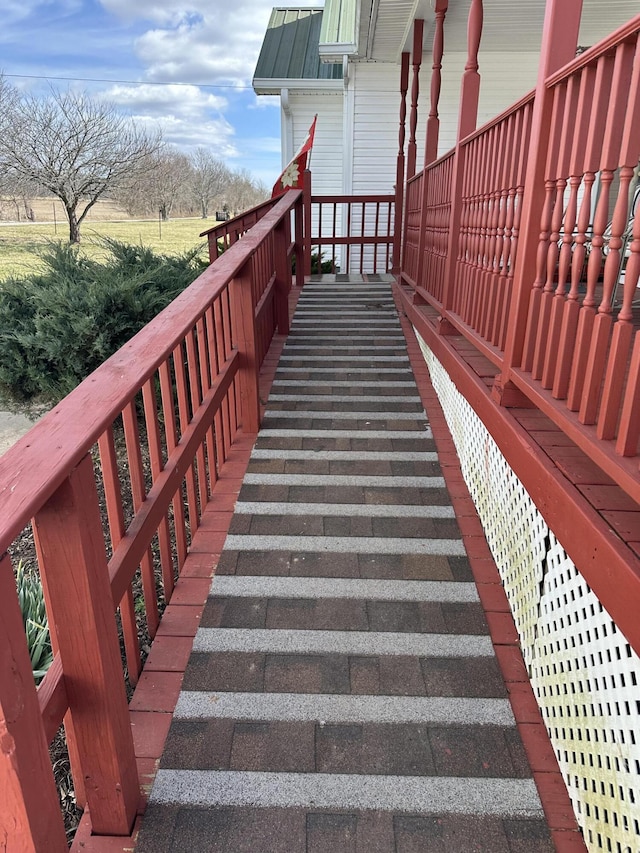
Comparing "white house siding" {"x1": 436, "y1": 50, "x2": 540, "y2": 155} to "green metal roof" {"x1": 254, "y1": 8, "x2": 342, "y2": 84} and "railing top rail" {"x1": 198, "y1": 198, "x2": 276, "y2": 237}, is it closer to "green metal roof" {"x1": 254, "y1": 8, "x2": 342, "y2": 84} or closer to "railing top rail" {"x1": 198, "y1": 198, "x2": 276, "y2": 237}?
"green metal roof" {"x1": 254, "y1": 8, "x2": 342, "y2": 84}

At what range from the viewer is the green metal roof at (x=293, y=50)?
957cm

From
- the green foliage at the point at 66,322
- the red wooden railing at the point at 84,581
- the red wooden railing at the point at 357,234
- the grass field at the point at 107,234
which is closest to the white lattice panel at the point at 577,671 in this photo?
the red wooden railing at the point at 84,581

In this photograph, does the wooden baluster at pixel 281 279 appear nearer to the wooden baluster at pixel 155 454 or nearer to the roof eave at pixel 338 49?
the wooden baluster at pixel 155 454

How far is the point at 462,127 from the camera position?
331 cm

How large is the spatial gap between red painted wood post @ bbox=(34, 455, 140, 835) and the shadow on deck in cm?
19

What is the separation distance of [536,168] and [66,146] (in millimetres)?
24905

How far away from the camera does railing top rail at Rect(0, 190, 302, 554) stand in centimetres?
95

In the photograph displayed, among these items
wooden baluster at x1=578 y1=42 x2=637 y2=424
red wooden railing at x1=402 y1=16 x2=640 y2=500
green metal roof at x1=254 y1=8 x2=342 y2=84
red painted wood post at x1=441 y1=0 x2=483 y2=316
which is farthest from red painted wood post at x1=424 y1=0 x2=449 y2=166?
green metal roof at x1=254 y1=8 x2=342 y2=84

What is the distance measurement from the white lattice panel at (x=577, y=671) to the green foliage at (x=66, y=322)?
3.66m

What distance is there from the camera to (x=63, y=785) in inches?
77.4

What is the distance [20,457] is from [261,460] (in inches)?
91.6

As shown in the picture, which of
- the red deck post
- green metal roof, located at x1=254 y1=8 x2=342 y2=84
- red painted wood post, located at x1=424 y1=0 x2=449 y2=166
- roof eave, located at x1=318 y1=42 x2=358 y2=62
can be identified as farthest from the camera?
green metal roof, located at x1=254 y1=8 x2=342 y2=84

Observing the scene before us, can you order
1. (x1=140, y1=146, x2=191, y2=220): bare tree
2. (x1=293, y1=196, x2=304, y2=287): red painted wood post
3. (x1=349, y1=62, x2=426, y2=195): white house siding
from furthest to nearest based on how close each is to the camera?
1. (x1=140, y1=146, x2=191, y2=220): bare tree
2. (x1=349, y1=62, x2=426, y2=195): white house siding
3. (x1=293, y1=196, x2=304, y2=287): red painted wood post

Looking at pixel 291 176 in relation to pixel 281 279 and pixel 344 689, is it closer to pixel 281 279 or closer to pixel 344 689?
pixel 281 279
